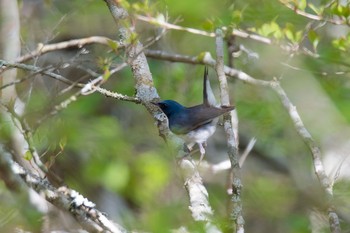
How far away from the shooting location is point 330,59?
9.20ft

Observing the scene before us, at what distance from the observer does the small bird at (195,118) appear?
13.9 feet

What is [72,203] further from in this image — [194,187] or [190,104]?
[190,104]

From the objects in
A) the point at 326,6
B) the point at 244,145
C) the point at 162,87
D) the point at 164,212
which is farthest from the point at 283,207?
the point at 244,145

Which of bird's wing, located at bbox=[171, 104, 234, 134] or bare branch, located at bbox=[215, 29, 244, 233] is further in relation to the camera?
bird's wing, located at bbox=[171, 104, 234, 134]

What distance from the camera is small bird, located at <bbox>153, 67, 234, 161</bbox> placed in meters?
4.25

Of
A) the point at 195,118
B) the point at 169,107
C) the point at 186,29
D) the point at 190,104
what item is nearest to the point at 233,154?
the point at 186,29

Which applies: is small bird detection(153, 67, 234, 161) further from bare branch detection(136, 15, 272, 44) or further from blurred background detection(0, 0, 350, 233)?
bare branch detection(136, 15, 272, 44)

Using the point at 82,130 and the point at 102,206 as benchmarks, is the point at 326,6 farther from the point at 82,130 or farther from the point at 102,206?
the point at 102,206

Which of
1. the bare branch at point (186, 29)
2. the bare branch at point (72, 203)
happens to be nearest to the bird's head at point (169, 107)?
the bare branch at point (186, 29)

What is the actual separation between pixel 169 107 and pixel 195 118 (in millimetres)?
429

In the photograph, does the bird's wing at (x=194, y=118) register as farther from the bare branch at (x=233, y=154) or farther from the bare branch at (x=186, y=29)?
the bare branch at (x=186, y=29)

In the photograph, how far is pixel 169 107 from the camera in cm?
425

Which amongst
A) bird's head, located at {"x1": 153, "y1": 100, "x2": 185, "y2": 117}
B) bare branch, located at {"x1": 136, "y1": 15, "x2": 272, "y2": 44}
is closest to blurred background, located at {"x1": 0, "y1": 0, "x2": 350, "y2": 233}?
bare branch, located at {"x1": 136, "y1": 15, "x2": 272, "y2": 44}

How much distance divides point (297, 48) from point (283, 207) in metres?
2.23
